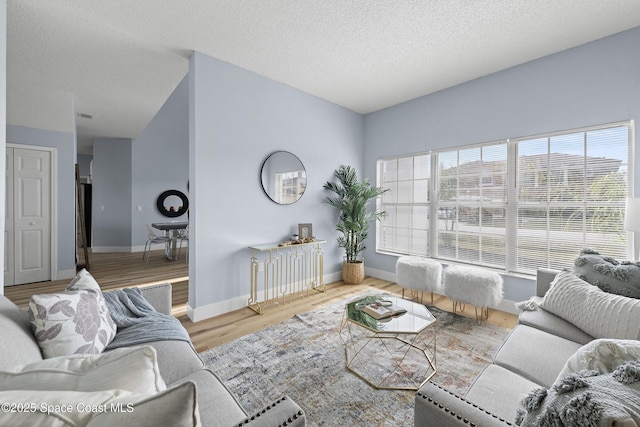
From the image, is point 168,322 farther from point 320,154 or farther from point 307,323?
point 320,154

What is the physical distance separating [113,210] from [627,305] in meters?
8.65

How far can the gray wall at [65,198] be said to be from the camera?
4.17 metres

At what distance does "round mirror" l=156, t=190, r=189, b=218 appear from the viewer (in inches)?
287

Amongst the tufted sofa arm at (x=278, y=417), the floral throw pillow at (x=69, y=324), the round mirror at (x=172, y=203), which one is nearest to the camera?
the tufted sofa arm at (x=278, y=417)

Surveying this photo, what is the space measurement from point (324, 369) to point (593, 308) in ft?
5.56

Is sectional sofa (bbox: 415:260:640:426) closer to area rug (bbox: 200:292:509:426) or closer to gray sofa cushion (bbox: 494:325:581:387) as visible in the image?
gray sofa cushion (bbox: 494:325:581:387)

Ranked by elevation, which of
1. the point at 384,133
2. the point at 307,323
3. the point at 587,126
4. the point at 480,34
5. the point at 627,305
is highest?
the point at 480,34

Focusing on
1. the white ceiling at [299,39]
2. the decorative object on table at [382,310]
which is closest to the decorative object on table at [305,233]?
the decorative object on table at [382,310]

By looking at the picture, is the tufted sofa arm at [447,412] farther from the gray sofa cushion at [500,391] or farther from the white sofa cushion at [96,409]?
the white sofa cushion at [96,409]

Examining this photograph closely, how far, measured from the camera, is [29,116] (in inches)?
152

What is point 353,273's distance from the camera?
405 cm

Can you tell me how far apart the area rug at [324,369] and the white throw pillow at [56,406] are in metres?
1.26

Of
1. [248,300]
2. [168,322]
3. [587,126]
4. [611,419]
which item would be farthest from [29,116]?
[587,126]

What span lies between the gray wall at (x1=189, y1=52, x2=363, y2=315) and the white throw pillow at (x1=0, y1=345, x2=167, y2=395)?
2160mm
